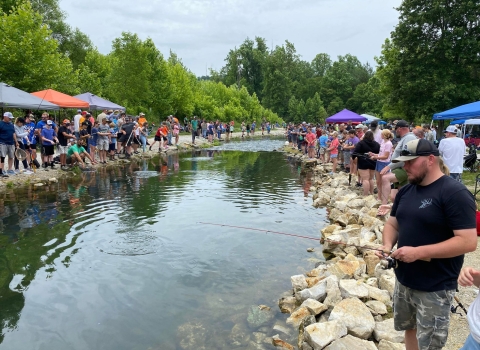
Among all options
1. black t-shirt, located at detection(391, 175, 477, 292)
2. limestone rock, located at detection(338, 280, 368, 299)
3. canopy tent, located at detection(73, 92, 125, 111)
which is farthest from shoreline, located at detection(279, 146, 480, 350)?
canopy tent, located at detection(73, 92, 125, 111)

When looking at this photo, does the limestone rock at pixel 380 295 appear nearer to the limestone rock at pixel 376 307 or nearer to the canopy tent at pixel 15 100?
the limestone rock at pixel 376 307

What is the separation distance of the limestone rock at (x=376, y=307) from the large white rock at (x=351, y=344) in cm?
84

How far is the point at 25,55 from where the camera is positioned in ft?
70.3

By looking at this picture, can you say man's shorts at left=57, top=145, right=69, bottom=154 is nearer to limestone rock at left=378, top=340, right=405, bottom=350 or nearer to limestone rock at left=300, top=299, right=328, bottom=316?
limestone rock at left=300, top=299, right=328, bottom=316

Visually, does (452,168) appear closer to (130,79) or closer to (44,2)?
(130,79)

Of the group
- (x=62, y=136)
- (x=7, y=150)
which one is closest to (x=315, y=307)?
(x=7, y=150)

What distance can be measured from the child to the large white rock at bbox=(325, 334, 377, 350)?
525 inches

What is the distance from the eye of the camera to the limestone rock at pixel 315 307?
198 inches

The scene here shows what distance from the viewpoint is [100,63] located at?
45.7m

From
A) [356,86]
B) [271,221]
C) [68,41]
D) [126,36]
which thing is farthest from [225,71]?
[271,221]

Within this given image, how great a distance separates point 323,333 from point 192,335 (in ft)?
5.24

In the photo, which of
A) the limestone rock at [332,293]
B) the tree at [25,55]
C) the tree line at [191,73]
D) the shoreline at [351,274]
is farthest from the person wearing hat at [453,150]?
the tree at [25,55]

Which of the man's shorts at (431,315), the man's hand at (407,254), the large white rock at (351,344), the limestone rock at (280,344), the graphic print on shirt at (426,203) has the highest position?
the graphic print on shirt at (426,203)

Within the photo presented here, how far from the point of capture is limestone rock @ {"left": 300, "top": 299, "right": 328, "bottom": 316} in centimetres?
504
